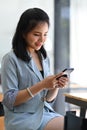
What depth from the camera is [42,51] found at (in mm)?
1635

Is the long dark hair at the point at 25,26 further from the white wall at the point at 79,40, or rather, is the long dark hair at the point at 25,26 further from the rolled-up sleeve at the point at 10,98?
the white wall at the point at 79,40

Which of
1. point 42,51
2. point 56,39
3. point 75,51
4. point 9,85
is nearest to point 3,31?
point 56,39

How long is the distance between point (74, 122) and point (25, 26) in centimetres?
56

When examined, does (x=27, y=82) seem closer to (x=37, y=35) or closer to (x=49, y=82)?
(x=49, y=82)

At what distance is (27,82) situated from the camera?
145cm

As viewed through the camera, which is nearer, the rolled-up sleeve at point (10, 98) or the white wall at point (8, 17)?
the rolled-up sleeve at point (10, 98)

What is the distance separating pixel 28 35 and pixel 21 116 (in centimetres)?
42

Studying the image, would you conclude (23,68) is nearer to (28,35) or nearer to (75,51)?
(28,35)

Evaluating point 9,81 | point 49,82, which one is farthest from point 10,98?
point 49,82

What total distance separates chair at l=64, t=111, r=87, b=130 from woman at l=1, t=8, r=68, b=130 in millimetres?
148

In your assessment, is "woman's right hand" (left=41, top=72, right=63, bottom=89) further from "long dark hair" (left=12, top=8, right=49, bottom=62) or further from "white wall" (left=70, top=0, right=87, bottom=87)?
"white wall" (left=70, top=0, right=87, bottom=87)

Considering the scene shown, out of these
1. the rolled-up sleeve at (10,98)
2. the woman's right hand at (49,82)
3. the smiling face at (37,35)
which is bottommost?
the rolled-up sleeve at (10,98)

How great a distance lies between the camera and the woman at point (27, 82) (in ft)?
4.57

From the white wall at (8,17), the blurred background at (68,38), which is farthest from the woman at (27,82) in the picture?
the blurred background at (68,38)
